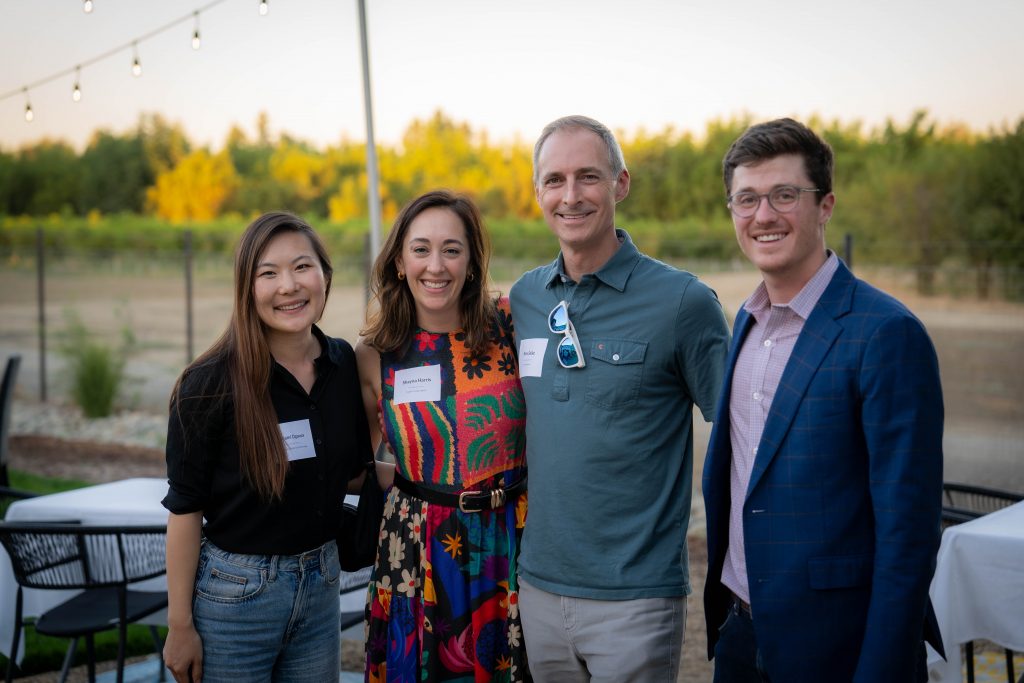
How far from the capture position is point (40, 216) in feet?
139

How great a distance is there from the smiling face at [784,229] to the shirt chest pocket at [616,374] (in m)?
0.49

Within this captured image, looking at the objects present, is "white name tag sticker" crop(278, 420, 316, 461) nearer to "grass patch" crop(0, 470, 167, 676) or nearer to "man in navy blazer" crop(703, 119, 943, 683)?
"man in navy blazer" crop(703, 119, 943, 683)

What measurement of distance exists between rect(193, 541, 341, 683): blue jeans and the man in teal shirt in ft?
1.92

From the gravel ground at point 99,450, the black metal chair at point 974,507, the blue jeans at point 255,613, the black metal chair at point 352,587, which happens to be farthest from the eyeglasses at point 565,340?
the gravel ground at point 99,450

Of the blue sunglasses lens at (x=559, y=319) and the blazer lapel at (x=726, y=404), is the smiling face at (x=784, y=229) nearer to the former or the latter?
the blazer lapel at (x=726, y=404)

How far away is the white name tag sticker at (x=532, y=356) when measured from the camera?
2385 millimetres

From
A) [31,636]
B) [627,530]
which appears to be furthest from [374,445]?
[31,636]

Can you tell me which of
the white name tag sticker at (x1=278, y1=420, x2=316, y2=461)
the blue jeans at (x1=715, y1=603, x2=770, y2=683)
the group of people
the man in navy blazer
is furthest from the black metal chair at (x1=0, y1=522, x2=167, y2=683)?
the man in navy blazer

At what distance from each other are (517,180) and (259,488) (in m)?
31.1

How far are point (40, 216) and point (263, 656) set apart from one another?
1827 inches

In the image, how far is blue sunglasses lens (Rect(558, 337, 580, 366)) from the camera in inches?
90.5

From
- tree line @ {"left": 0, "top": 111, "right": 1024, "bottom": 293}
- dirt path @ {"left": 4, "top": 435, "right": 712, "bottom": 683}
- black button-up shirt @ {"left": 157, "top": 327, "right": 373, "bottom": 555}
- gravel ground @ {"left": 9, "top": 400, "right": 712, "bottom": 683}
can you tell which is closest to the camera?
black button-up shirt @ {"left": 157, "top": 327, "right": 373, "bottom": 555}

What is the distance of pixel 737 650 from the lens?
6.40 ft

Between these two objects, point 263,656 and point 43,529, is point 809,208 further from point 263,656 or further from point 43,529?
point 43,529
